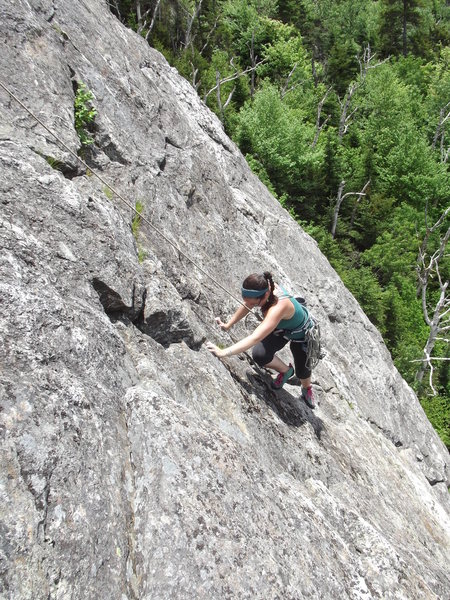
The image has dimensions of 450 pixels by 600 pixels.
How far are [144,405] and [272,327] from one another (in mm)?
1846

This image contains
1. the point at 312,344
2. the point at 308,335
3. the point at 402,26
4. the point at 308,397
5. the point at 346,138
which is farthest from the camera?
the point at 402,26

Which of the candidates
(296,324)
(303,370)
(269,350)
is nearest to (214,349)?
(269,350)

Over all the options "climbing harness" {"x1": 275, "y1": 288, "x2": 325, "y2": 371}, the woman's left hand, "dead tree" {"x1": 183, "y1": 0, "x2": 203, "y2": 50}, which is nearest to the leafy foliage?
the woman's left hand

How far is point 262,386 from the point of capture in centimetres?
616

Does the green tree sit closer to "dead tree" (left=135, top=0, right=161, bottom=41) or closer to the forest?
the forest

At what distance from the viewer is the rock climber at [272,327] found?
5.27 metres

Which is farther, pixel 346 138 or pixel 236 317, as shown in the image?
pixel 346 138

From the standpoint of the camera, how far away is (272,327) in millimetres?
5273

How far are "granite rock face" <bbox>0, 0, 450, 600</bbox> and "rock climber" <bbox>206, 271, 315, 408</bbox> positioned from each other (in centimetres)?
25

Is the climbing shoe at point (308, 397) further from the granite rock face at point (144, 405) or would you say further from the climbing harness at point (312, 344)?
the climbing harness at point (312, 344)

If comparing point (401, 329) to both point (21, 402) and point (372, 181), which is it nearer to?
point (372, 181)

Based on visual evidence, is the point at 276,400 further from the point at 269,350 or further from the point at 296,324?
the point at 296,324

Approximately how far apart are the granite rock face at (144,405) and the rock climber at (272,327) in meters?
0.25

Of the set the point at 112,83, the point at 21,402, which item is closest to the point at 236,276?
the point at 112,83
